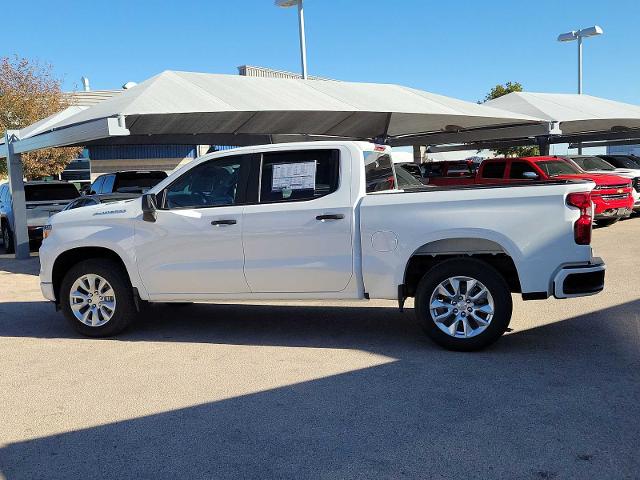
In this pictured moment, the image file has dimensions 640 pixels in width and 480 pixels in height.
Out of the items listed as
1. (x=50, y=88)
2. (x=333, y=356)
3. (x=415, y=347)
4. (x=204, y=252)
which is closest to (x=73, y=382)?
(x=204, y=252)

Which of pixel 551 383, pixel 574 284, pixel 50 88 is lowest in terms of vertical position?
pixel 551 383

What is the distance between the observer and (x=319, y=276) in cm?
595

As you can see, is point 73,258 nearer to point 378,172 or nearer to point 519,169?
point 378,172

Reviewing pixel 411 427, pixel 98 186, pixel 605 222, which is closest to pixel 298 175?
pixel 411 427

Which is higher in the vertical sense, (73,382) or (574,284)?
(574,284)

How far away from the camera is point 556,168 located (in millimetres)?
14883

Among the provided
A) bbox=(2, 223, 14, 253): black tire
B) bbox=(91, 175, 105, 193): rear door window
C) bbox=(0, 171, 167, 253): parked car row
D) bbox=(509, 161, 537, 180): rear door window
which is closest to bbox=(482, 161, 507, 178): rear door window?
bbox=(509, 161, 537, 180): rear door window

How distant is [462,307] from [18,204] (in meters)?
11.6

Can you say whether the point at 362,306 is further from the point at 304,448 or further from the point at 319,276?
the point at 304,448

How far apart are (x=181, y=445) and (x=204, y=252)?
8.48 ft

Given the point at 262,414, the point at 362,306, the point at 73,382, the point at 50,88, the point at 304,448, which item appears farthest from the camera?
the point at 50,88

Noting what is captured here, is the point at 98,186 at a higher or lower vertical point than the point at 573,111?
lower

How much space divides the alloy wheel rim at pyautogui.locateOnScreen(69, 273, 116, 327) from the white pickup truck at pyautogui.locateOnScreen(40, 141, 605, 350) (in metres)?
0.01

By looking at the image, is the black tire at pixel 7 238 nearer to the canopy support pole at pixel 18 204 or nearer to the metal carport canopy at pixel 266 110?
the canopy support pole at pixel 18 204
